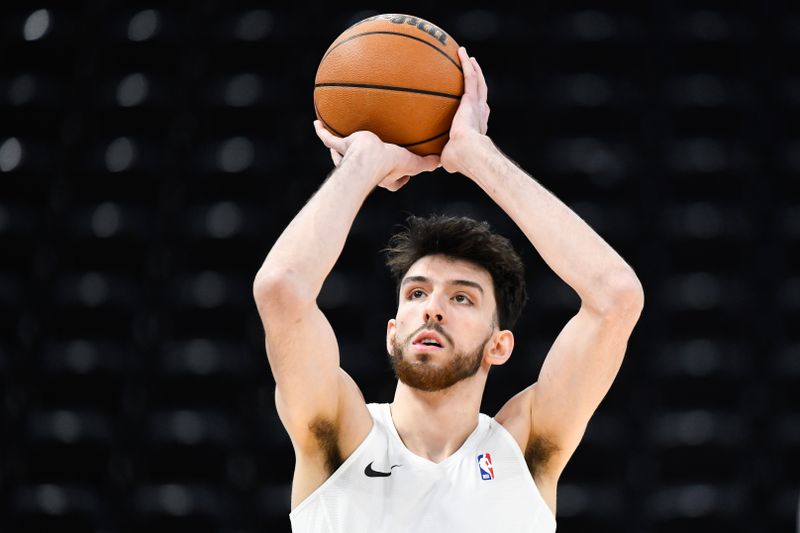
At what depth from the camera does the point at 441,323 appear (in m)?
1.90

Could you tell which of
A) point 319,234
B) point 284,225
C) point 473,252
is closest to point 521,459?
point 473,252

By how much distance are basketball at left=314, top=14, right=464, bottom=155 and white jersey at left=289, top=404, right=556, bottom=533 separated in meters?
0.58

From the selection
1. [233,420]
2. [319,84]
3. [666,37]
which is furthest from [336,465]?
[666,37]

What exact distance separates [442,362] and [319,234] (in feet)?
1.20

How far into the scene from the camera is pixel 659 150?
375cm

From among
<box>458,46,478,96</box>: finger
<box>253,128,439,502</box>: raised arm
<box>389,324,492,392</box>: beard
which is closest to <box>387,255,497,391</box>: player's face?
<box>389,324,492,392</box>: beard

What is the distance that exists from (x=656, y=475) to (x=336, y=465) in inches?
77.4

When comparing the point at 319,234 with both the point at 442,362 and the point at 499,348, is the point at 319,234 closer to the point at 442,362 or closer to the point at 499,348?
the point at 442,362

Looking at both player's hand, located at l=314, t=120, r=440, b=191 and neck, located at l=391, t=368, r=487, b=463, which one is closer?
player's hand, located at l=314, t=120, r=440, b=191

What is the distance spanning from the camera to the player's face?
6.18 feet

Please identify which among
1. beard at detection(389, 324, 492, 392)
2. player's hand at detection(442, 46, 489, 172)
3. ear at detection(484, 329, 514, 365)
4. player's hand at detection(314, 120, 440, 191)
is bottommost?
beard at detection(389, 324, 492, 392)

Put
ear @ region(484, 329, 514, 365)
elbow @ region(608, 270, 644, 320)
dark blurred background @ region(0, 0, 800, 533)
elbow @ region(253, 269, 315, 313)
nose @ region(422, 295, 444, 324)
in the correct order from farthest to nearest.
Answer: dark blurred background @ region(0, 0, 800, 533), ear @ region(484, 329, 514, 365), nose @ region(422, 295, 444, 324), elbow @ region(608, 270, 644, 320), elbow @ region(253, 269, 315, 313)

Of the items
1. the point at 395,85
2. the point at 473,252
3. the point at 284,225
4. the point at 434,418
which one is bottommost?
the point at 434,418

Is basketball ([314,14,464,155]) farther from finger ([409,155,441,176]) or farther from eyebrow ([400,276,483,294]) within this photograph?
eyebrow ([400,276,483,294])
